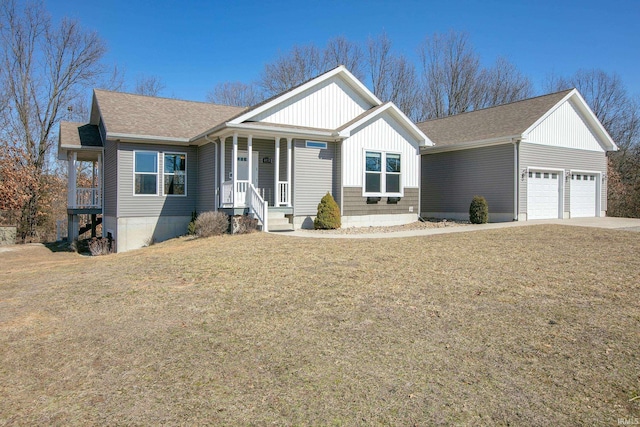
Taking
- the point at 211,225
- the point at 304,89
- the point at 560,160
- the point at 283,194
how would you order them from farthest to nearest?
the point at 560,160, the point at 304,89, the point at 283,194, the point at 211,225

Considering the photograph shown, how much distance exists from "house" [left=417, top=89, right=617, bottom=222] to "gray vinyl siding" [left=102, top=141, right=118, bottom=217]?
13.4 metres

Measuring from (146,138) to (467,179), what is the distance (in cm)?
1308

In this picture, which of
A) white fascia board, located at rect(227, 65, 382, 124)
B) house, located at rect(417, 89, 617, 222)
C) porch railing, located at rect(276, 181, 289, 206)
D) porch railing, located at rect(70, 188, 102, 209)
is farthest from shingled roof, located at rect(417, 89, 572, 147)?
porch railing, located at rect(70, 188, 102, 209)

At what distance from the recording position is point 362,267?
28.3ft

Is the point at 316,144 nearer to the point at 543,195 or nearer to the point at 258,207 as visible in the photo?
the point at 258,207

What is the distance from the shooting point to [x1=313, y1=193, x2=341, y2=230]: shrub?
15.6 metres

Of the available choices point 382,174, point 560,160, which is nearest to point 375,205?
point 382,174

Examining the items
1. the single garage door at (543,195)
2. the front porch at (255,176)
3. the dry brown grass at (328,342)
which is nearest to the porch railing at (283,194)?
the front porch at (255,176)

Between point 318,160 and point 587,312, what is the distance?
37.6 ft

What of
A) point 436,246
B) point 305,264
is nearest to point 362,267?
point 305,264

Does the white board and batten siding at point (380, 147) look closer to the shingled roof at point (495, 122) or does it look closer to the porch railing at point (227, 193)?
the shingled roof at point (495, 122)

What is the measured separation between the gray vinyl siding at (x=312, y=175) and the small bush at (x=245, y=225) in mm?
2156

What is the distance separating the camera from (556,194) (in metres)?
19.7

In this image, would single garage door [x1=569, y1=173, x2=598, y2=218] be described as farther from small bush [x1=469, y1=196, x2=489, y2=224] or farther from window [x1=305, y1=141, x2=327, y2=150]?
window [x1=305, y1=141, x2=327, y2=150]
